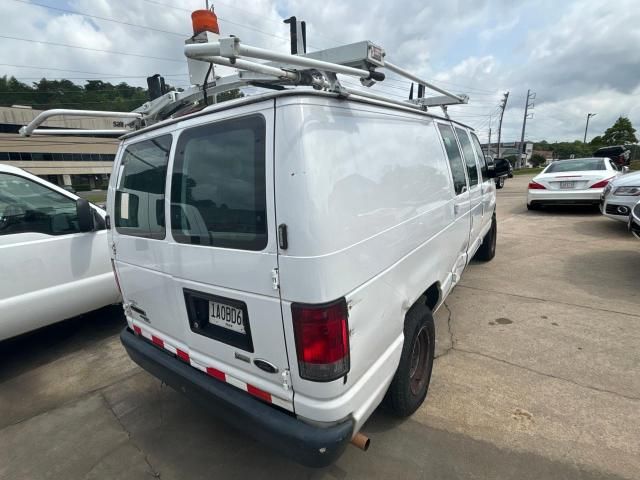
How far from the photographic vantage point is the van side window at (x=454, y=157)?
9.89 feet

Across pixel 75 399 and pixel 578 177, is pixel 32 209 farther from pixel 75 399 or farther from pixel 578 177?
pixel 578 177

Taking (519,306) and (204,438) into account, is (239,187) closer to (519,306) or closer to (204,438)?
(204,438)

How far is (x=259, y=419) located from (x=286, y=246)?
913mm

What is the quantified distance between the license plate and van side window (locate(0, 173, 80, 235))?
2.48 m

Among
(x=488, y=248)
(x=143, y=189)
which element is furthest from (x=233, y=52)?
(x=488, y=248)

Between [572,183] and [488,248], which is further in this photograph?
[572,183]

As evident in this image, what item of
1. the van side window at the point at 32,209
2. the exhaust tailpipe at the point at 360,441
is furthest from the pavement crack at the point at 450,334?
the van side window at the point at 32,209

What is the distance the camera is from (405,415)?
236cm

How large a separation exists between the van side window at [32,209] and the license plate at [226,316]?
248 cm

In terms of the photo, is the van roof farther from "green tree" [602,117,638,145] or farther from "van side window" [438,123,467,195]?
"green tree" [602,117,638,145]

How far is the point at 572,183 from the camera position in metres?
8.80

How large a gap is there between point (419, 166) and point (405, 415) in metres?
1.69

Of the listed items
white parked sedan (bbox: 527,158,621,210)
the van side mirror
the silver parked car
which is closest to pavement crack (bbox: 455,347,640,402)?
the silver parked car

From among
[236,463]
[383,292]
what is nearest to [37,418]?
[236,463]
